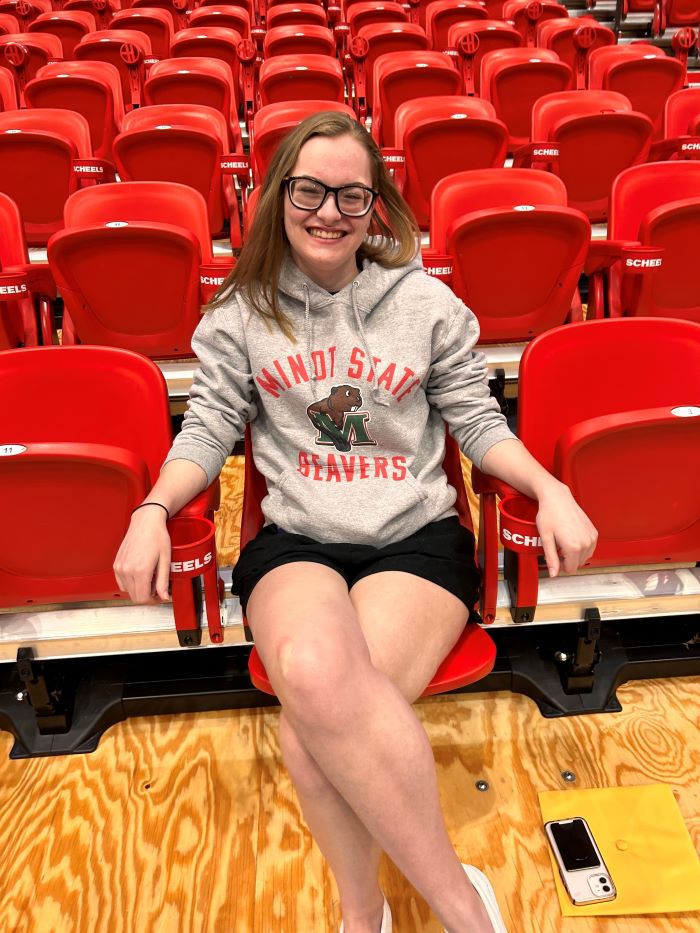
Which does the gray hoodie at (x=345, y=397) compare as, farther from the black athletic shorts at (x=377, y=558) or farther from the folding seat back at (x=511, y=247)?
the folding seat back at (x=511, y=247)

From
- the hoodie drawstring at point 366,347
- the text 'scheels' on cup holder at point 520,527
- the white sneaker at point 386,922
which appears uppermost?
the hoodie drawstring at point 366,347

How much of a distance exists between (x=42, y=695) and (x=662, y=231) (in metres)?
1.50

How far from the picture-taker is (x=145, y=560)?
0.83 m

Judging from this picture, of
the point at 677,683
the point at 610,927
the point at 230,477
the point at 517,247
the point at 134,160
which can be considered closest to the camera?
the point at 610,927

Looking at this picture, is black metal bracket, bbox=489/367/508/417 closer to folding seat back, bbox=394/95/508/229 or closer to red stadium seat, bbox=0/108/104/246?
folding seat back, bbox=394/95/508/229

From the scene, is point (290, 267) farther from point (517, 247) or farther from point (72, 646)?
point (517, 247)

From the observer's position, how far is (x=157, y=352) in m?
1.68

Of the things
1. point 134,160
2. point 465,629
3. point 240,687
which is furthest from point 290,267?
point 134,160

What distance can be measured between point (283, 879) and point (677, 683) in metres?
0.69

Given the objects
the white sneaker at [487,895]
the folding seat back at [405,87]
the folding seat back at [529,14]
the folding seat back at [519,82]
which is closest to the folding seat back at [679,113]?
the folding seat back at [519,82]

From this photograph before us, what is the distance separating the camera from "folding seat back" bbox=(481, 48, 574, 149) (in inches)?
120

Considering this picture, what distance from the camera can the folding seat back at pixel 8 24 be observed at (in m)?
4.10

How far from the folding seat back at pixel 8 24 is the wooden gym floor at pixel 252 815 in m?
4.25

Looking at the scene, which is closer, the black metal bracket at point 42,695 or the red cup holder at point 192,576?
the red cup holder at point 192,576
